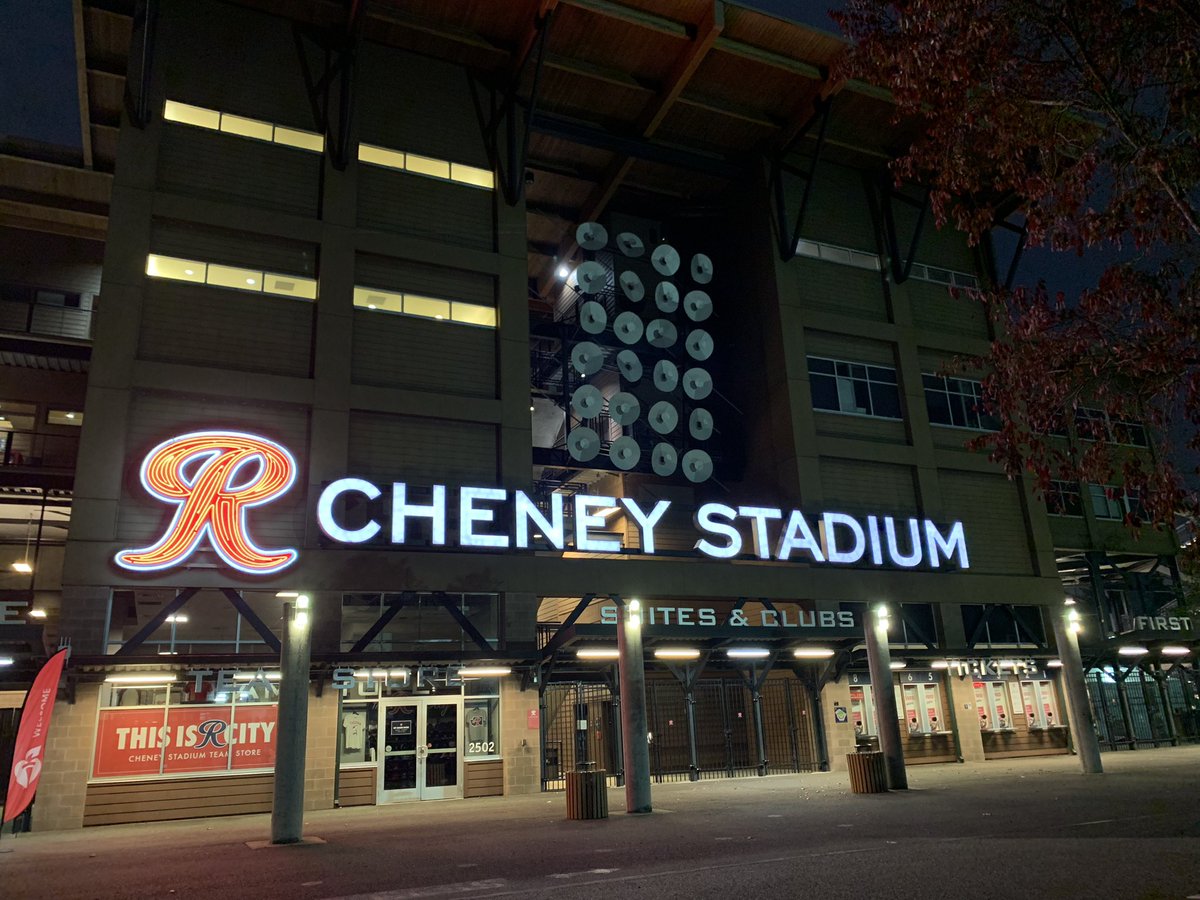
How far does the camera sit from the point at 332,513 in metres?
22.4

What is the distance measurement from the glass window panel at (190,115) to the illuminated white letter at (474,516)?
1373 cm

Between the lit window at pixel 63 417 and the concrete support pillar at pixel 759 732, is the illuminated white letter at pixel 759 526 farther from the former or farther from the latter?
the lit window at pixel 63 417

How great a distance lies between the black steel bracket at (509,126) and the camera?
2948cm

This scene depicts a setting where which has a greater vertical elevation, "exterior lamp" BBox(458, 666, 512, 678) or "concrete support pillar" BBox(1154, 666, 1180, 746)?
"exterior lamp" BBox(458, 666, 512, 678)

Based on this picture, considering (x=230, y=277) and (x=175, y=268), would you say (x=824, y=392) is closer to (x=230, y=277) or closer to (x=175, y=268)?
(x=230, y=277)

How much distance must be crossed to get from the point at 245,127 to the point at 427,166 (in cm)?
566

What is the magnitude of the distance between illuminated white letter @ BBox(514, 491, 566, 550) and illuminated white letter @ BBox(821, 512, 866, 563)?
8639 mm

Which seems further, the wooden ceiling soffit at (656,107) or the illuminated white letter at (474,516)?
the wooden ceiling soffit at (656,107)

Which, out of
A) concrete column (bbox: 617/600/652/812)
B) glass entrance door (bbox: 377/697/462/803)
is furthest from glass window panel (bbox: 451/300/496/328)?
concrete column (bbox: 617/600/652/812)

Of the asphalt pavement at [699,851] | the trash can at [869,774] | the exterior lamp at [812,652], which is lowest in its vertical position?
the asphalt pavement at [699,851]

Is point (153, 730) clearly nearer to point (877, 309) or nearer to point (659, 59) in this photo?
point (659, 59)

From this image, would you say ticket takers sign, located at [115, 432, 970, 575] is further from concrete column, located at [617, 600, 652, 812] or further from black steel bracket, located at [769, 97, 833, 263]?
black steel bracket, located at [769, 97, 833, 263]

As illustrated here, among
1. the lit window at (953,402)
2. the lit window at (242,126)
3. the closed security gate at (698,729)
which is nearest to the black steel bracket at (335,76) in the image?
the lit window at (242,126)

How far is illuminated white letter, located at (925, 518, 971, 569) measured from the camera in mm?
29406
